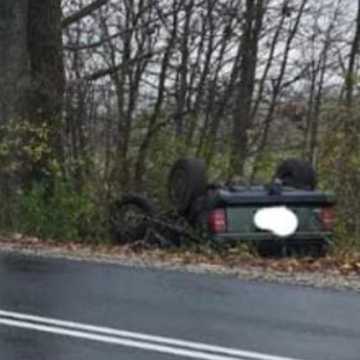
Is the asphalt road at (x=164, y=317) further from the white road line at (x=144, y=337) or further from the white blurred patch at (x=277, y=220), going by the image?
the white blurred patch at (x=277, y=220)

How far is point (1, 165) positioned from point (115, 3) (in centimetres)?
730

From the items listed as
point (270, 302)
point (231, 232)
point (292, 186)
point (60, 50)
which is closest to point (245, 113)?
point (60, 50)

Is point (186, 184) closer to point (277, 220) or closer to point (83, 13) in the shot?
point (277, 220)

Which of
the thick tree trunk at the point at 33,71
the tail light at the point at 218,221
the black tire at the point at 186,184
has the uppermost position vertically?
the thick tree trunk at the point at 33,71

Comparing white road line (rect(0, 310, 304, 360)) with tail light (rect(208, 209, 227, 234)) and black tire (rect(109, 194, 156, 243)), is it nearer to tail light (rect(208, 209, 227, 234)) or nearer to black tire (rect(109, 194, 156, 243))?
tail light (rect(208, 209, 227, 234))

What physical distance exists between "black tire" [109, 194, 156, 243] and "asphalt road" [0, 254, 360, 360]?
3211 millimetres

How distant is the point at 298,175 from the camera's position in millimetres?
15703

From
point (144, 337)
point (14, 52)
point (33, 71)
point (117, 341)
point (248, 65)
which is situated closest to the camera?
point (117, 341)

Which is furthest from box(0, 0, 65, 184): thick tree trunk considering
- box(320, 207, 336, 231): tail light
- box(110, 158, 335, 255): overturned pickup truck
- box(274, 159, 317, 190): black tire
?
box(320, 207, 336, 231): tail light

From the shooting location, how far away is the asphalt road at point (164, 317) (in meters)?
7.66

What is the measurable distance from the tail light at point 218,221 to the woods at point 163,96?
9.44 ft

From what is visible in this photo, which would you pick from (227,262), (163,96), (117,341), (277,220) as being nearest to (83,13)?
(163,96)

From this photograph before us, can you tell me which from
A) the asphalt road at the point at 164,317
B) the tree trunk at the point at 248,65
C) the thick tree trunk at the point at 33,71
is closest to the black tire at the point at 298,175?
the asphalt road at the point at 164,317

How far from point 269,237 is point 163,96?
11797 millimetres
